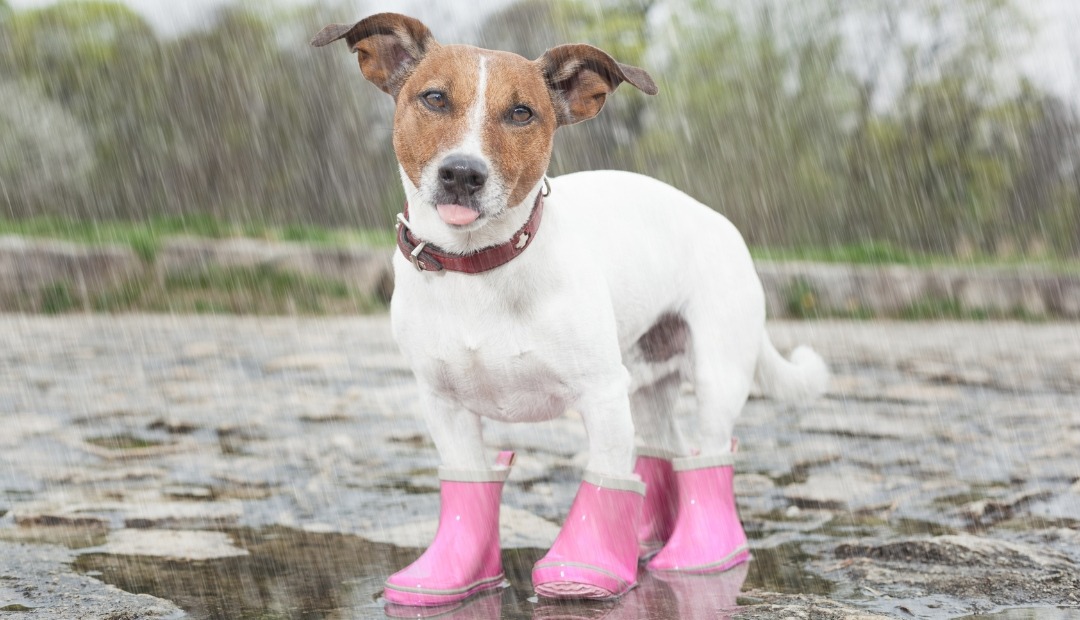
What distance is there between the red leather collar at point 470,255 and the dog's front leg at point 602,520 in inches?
16.7

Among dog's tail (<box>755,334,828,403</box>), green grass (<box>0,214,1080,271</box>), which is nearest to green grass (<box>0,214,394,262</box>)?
green grass (<box>0,214,1080,271</box>)

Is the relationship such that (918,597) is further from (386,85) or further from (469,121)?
(386,85)

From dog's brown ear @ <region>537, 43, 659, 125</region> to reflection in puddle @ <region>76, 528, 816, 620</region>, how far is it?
1278 mm

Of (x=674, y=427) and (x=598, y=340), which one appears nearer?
(x=598, y=340)

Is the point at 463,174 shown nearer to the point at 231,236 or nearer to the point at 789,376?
the point at 789,376

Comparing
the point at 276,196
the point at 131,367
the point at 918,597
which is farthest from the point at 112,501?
the point at 276,196

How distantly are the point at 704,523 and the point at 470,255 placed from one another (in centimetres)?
112

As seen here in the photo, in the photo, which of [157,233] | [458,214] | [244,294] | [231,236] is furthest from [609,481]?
[157,233]

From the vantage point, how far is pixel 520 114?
2.89 meters

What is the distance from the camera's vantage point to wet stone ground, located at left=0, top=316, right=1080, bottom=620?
9.65ft

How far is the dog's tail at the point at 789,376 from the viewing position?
160 inches

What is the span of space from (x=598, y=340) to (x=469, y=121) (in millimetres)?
650

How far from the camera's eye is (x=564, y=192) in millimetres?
3297

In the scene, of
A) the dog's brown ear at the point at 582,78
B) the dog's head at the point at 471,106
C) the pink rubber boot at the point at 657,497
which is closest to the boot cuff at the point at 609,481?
the pink rubber boot at the point at 657,497
